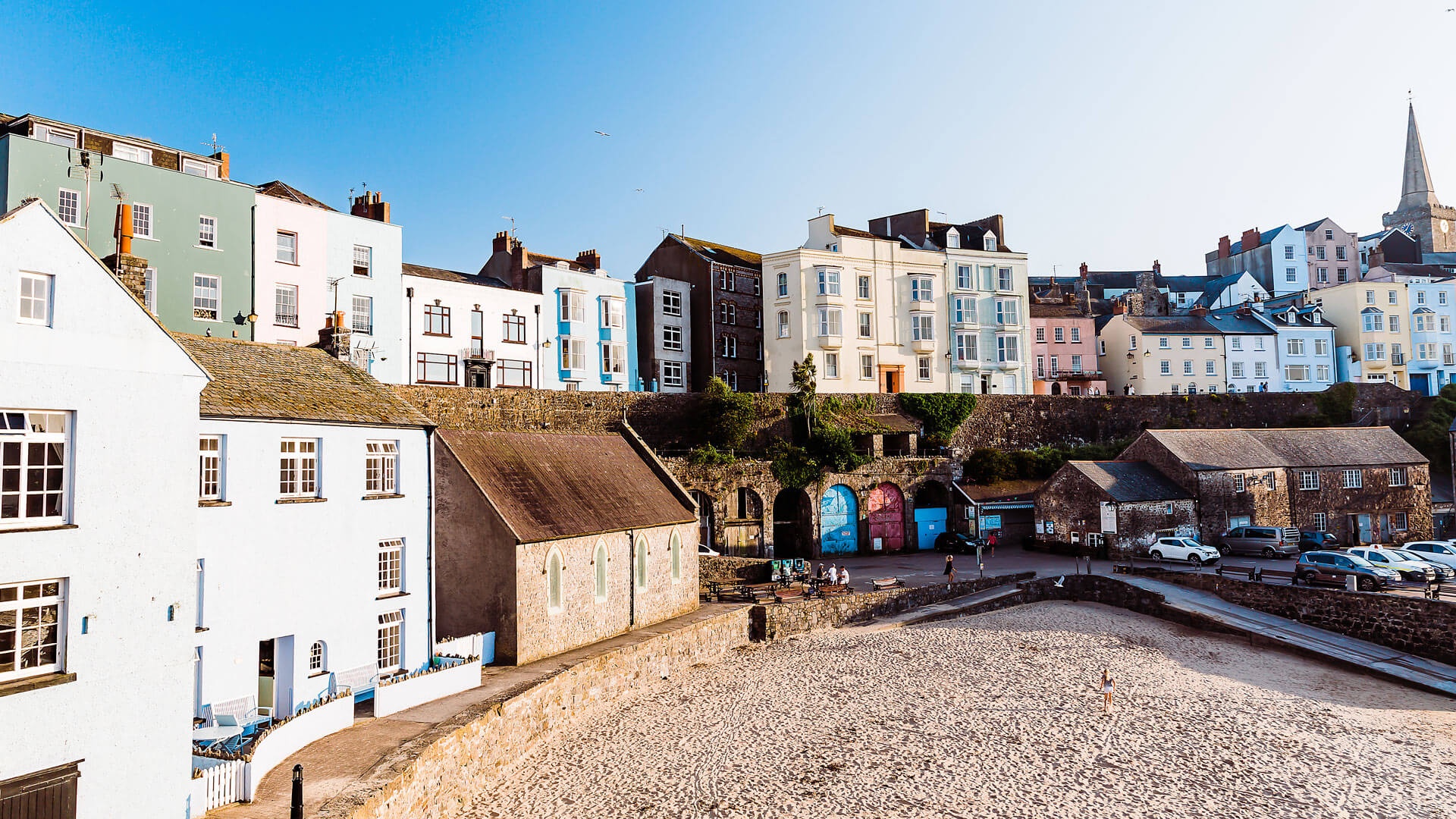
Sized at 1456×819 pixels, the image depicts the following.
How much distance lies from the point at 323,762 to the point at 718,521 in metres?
26.3

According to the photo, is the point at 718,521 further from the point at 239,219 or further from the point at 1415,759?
the point at 1415,759

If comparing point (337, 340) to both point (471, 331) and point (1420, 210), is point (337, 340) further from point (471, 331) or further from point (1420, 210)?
point (1420, 210)

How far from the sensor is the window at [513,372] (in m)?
43.9

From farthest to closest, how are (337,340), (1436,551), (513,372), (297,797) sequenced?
(513,372)
(1436,551)
(337,340)
(297,797)

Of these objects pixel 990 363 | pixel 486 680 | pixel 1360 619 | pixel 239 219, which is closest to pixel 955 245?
pixel 990 363

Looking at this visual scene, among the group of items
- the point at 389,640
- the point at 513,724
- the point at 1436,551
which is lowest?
Answer: the point at 513,724

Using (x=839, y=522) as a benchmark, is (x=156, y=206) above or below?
above

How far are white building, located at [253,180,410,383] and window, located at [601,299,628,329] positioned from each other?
11.7 m

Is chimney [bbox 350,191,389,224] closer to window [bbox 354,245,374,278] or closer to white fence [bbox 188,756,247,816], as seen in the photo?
window [bbox 354,245,374,278]

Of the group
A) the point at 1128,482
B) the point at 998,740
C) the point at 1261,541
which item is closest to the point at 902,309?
the point at 1128,482

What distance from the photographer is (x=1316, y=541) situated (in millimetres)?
39188

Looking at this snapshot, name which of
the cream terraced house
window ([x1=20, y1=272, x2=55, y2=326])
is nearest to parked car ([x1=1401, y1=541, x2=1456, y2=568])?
the cream terraced house

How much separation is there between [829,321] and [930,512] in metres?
13.9

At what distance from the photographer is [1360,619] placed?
2905cm
